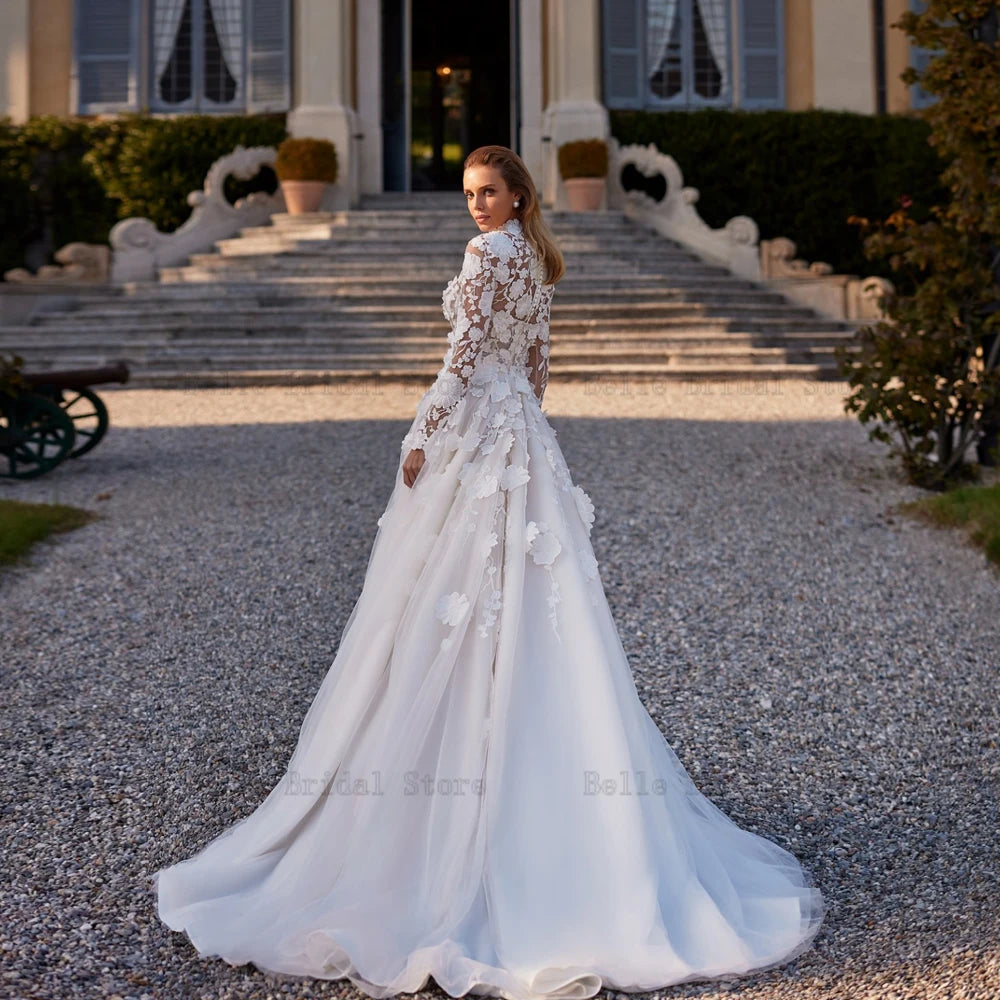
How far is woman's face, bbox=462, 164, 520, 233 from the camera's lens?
2572 millimetres

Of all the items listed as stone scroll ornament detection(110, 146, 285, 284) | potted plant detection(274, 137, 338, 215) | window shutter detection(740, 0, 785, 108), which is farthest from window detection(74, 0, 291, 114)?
window shutter detection(740, 0, 785, 108)

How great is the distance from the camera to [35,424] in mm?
7086

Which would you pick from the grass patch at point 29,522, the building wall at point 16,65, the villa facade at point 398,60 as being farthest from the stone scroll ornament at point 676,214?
the grass patch at point 29,522

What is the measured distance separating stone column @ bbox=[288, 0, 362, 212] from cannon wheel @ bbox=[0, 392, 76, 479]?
8.23 m

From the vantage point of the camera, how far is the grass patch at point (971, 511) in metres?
5.63

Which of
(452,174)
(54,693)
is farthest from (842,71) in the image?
(54,693)

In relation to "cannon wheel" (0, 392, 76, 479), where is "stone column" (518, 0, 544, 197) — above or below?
above

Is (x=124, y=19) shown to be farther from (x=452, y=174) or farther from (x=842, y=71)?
(x=842, y=71)

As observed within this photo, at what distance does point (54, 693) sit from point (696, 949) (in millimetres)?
2420

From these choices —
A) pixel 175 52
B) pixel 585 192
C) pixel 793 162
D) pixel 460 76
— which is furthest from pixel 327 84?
pixel 460 76

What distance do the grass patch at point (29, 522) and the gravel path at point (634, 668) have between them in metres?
0.11

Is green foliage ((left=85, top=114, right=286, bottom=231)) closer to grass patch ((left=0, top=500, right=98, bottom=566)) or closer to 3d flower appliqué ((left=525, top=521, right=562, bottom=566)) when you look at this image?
grass patch ((left=0, top=500, right=98, bottom=566))

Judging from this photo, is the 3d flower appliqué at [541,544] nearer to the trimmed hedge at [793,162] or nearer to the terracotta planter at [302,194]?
the terracotta planter at [302,194]

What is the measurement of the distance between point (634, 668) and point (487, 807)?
5.85 feet
